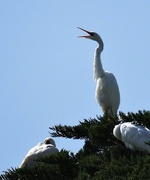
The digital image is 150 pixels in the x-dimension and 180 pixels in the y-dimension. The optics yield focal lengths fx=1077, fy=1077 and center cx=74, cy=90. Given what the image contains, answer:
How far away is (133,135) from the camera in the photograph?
18234 mm

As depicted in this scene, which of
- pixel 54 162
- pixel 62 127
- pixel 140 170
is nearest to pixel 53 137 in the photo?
pixel 62 127

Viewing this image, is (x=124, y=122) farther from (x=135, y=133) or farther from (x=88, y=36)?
(x=88, y=36)

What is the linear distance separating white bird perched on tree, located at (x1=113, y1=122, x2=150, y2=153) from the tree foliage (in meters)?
0.15

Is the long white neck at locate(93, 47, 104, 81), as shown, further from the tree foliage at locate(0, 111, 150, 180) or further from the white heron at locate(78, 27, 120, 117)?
the tree foliage at locate(0, 111, 150, 180)

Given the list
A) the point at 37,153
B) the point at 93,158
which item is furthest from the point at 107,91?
the point at 93,158

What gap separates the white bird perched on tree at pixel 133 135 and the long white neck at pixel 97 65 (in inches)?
213

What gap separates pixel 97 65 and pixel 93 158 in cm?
656

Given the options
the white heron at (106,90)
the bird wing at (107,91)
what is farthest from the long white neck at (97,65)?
the bird wing at (107,91)

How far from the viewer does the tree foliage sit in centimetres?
1647

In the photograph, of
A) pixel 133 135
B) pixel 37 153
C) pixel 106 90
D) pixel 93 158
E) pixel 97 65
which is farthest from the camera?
pixel 97 65

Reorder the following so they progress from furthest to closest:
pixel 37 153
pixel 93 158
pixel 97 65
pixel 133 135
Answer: pixel 97 65, pixel 37 153, pixel 133 135, pixel 93 158

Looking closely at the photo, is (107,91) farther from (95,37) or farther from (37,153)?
(37,153)

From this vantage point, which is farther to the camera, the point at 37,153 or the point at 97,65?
the point at 97,65

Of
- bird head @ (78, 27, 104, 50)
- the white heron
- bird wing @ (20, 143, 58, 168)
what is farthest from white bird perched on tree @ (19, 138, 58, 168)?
bird head @ (78, 27, 104, 50)
